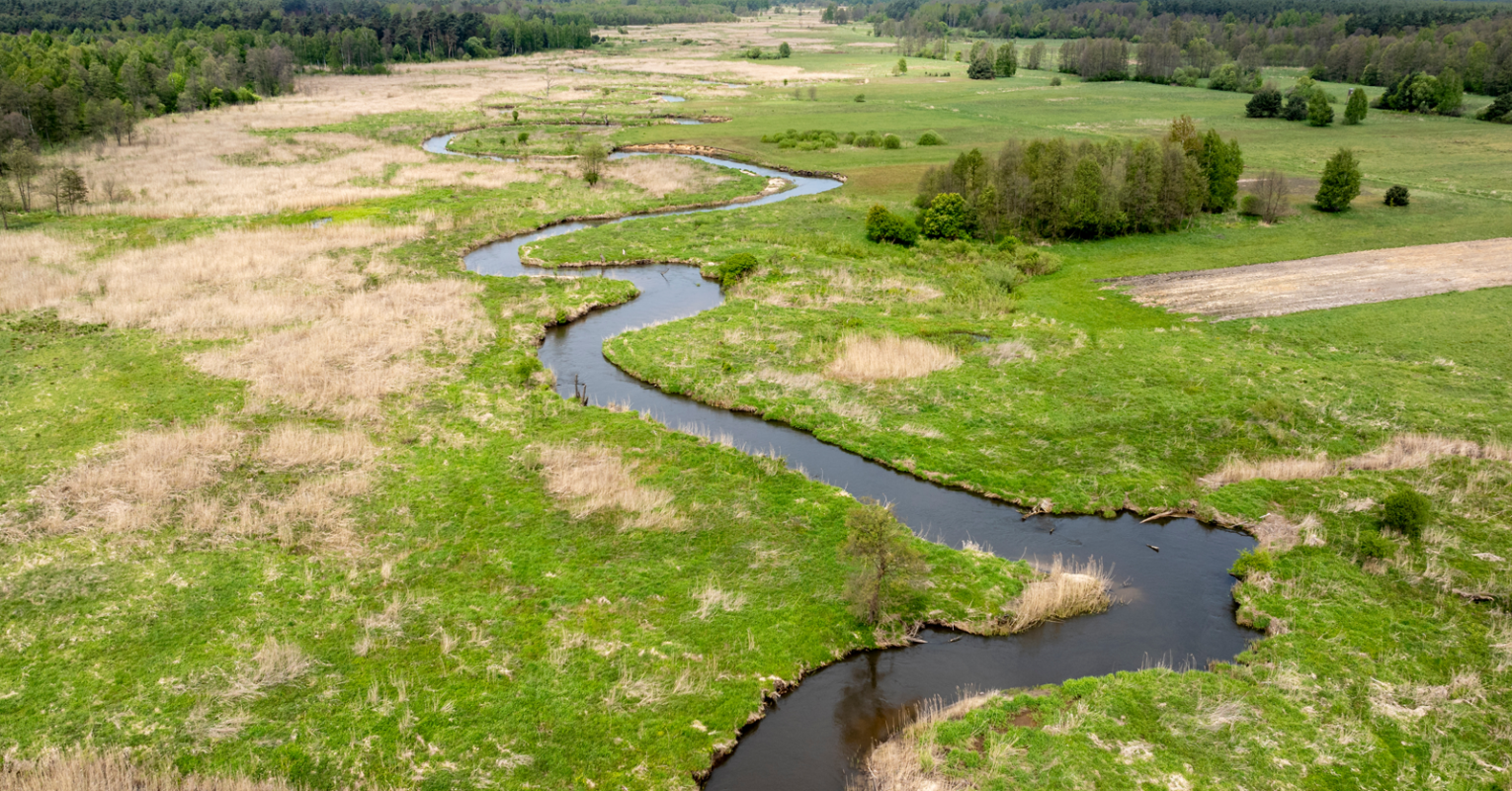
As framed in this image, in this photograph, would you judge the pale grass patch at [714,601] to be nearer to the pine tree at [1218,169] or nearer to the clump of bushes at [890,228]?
the clump of bushes at [890,228]

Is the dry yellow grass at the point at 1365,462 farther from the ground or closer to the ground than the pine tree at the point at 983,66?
closer to the ground

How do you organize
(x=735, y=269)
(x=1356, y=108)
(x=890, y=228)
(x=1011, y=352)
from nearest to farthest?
(x=1011, y=352), (x=735, y=269), (x=890, y=228), (x=1356, y=108)

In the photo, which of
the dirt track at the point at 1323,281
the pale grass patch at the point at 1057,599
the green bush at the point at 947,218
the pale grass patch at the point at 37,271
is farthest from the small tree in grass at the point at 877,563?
the pale grass patch at the point at 37,271

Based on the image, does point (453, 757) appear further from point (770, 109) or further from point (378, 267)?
point (770, 109)

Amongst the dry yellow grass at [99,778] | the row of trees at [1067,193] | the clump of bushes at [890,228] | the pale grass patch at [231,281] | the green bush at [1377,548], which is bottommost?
the dry yellow grass at [99,778]

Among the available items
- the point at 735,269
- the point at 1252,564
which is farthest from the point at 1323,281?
the point at 735,269

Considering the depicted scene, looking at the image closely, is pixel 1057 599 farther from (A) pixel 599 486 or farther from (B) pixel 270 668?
(B) pixel 270 668
